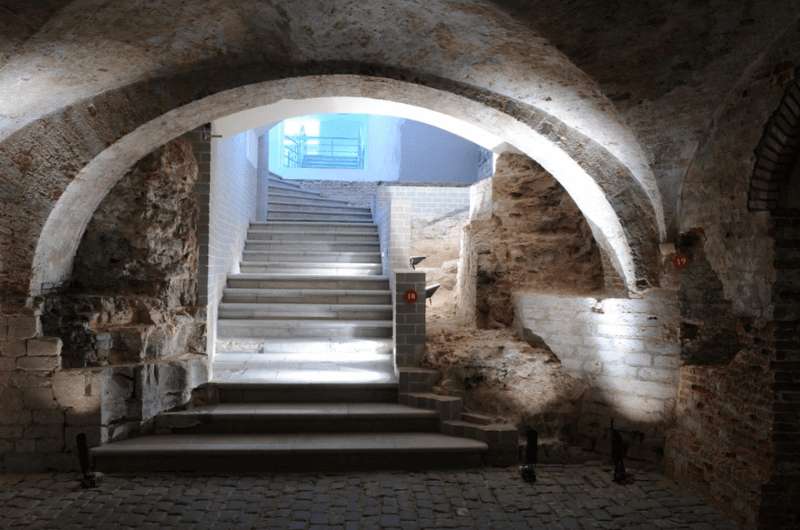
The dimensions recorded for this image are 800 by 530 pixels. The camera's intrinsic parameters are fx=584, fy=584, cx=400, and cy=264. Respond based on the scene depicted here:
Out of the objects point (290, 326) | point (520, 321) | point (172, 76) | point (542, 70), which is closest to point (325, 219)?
point (290, 326)

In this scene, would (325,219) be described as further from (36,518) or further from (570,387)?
(36,518)

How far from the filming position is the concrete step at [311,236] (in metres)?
11.0

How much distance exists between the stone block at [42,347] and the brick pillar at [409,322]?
11.4 feet

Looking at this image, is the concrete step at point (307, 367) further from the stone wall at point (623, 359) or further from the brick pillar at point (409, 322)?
the stone wall at point (623, 359)

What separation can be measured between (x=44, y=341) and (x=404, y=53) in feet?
13.6

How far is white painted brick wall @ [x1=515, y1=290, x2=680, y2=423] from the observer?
18.1ft

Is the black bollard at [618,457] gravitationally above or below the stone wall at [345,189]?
below

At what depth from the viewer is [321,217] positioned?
503 inches

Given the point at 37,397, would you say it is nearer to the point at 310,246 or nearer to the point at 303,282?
the point at 303,282

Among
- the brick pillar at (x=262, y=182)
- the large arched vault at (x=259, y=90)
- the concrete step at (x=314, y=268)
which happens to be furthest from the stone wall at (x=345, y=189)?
the large arched vault at (x=259, y=90)

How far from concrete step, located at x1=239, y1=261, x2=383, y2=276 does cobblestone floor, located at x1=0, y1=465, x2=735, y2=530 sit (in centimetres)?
507

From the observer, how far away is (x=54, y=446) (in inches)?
212

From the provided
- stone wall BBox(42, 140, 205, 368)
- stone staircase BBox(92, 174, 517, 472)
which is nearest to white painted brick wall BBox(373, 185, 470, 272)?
stone staircase BBox(92, 174, 517, 472)

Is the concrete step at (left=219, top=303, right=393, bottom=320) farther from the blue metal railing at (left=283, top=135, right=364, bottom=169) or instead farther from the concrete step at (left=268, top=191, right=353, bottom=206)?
the blue metal railing at (left=283, top=135, right=364, bottom=169)
